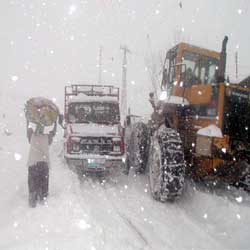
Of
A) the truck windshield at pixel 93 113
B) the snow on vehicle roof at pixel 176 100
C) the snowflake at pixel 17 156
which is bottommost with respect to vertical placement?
the snowflake at pixel 17 156

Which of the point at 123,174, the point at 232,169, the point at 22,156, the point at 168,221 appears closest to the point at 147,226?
the point at 168,221

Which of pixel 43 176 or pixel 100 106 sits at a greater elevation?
pixel 100 106

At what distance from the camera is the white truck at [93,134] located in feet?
32.5

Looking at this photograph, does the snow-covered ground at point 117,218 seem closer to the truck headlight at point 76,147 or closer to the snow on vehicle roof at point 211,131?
the truck headlight at point 76,147

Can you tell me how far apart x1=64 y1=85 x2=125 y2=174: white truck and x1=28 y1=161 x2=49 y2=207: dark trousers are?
2571 millimetres

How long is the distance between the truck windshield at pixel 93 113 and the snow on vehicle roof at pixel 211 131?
432 cm

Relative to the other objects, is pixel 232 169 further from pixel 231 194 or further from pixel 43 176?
pixel 43 176

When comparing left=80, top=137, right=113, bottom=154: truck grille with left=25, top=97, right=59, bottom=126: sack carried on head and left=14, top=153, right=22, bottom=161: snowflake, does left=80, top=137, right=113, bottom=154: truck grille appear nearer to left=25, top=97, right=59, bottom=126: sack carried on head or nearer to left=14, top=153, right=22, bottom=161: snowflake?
left=25, top=97, right=59, bottom=126: sack carried on head

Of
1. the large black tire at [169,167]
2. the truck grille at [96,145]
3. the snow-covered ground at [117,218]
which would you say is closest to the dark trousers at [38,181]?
the snow-covered ground at [117,218]

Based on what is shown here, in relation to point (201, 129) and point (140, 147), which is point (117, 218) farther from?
point (140, 147)

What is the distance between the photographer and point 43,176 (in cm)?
727

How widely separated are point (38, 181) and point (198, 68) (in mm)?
4088

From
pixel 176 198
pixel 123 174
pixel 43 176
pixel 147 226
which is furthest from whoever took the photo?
pixel 123 174

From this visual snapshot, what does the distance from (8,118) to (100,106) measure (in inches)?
908
